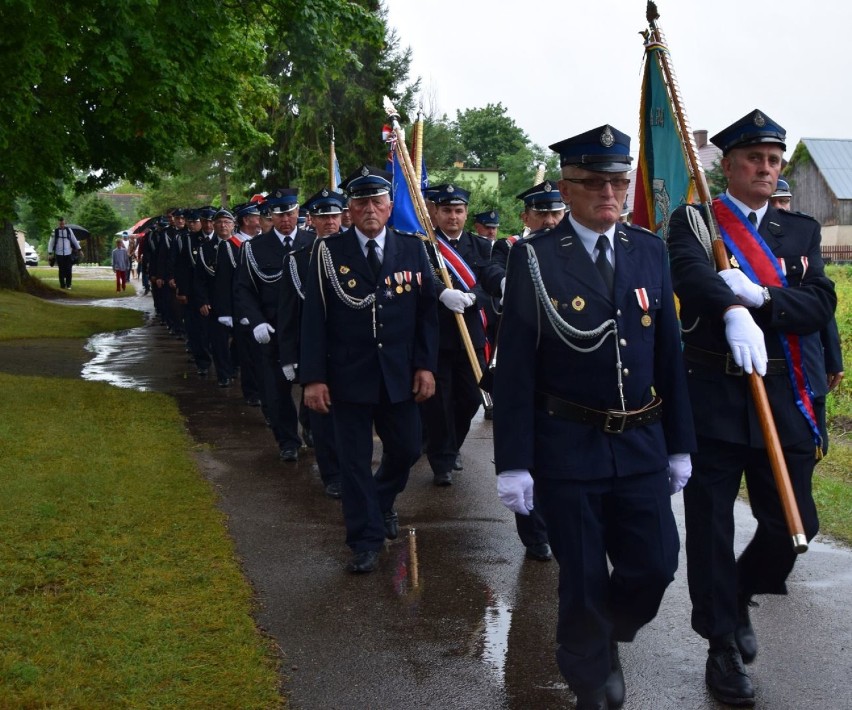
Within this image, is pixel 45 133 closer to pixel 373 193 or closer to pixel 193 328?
pixel 193 328

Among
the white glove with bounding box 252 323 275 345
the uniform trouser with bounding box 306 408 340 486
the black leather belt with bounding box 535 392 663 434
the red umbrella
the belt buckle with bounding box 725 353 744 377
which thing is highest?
the red umbrella

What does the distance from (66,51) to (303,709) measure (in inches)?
375

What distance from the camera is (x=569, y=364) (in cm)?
402

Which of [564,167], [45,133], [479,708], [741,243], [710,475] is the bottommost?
[479,708]

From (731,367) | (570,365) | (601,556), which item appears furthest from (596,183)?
(601,556)

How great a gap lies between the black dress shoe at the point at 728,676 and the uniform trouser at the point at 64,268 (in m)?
33.3

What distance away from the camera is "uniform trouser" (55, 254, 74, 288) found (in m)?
35.3

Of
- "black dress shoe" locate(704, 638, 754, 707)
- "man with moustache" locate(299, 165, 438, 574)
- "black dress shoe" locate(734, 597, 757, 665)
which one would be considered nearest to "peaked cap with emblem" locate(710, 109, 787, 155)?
"black dress shoe" locate(734, 597, 757, 665)

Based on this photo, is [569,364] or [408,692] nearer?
[569,364]

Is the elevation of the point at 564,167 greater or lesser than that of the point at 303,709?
greater

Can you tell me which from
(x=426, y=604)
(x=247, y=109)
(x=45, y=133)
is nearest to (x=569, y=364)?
(x=426, y=604)

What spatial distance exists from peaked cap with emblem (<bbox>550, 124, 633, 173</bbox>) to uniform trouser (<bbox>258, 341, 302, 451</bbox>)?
17.9ft

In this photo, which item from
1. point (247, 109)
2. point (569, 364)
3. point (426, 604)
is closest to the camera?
point (569, 364)

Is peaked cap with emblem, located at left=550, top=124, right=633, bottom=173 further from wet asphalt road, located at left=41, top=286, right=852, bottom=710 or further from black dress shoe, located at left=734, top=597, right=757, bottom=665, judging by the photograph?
wet asphalt road, located at left=41, top=286, right=852, bottom=710
